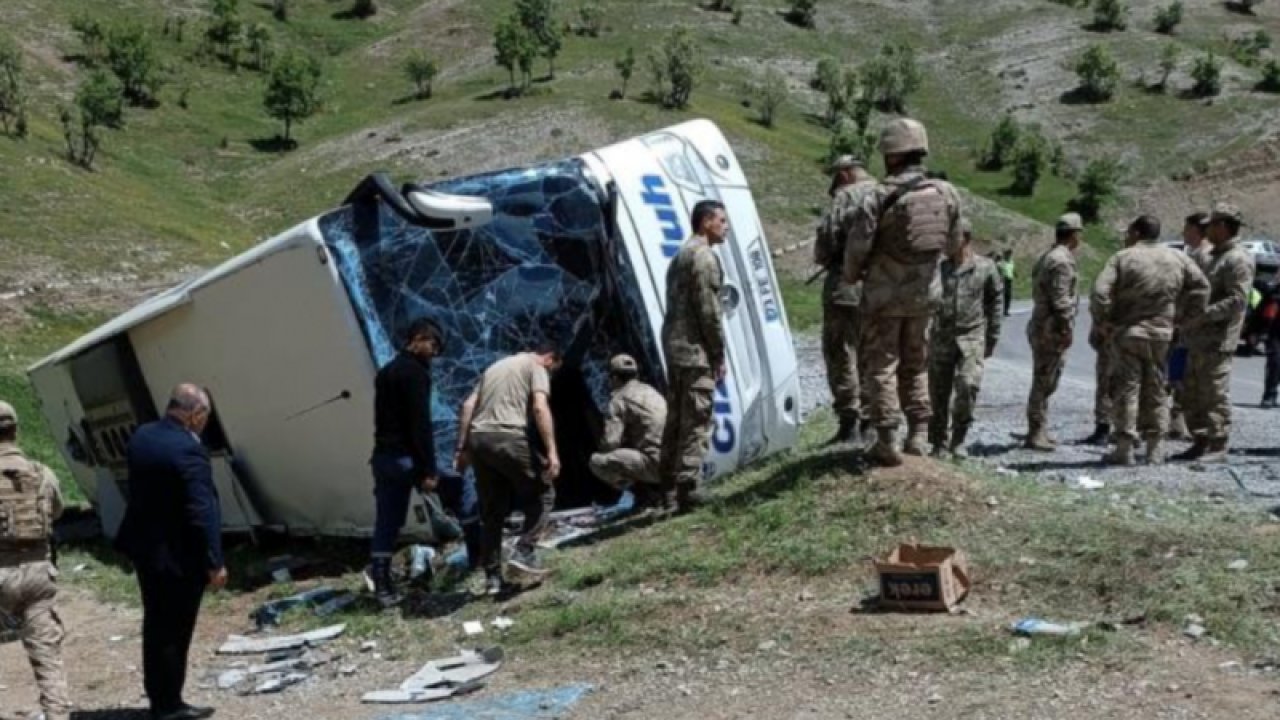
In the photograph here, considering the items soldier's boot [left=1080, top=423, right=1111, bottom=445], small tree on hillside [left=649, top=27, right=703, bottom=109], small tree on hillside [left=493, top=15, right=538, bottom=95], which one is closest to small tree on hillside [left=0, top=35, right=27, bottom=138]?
small tree on hillside [left=493, top=15, right=538, bottom=95]

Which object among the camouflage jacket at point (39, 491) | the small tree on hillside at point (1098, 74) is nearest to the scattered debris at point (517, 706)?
the camouflage jacket at point (39, 491)

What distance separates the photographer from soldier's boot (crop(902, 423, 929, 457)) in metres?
8.97

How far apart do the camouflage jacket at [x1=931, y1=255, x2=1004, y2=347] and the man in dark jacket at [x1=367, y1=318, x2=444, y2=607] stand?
3944mm

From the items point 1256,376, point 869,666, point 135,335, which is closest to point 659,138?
point 135,335

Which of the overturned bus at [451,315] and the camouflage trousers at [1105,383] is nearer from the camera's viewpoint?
the overturned bus at [451,315]

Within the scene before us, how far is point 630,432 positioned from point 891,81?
56.6 meters

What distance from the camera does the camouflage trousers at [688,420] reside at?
9117 millimetres

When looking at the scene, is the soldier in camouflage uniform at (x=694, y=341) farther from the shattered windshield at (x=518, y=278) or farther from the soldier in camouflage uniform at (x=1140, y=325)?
the soldier in camouflage uniform at (x=1140, y=325)

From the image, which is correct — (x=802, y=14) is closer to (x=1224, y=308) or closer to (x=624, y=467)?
(x=1224, y=308)

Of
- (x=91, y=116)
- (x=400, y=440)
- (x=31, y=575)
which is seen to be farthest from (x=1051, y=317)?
(x=91, y=116)

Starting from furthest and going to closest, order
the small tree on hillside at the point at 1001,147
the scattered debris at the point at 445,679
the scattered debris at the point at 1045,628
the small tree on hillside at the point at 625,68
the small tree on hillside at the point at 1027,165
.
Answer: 1. the small tree on hillside at the point at 1001,147
2. the small tree on hillside at the point at 1027,165
3. the small tree on hillside at the point at 625,68
4. the scattered debris at the point at 445,679
5. the scattered debris at the point at 1045,628

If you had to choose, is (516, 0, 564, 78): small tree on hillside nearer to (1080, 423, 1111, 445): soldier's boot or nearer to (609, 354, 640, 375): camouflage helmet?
(1080, 423, 1111, 445): soldier's boot

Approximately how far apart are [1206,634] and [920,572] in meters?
1.28

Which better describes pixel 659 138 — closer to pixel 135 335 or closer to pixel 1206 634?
pixel 135 335
